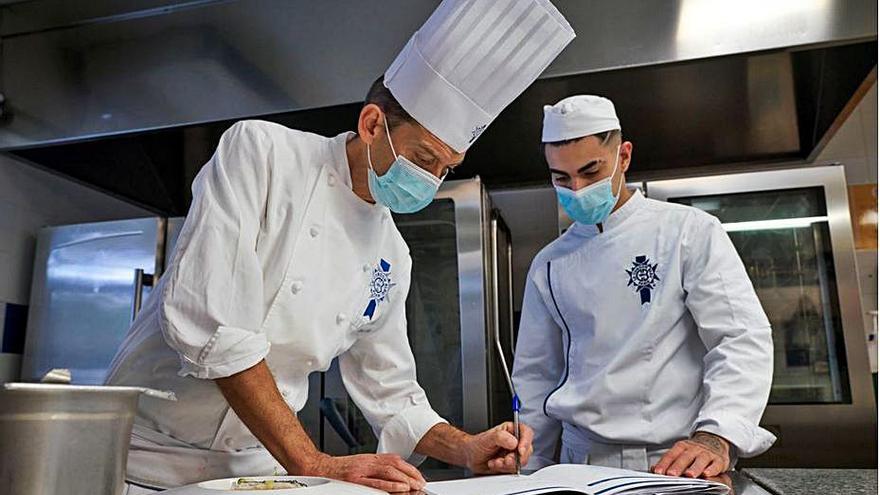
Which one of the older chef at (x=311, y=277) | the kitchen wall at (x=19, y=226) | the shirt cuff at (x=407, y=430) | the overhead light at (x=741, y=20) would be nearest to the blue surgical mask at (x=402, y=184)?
the older chef at (x=311, y=277)

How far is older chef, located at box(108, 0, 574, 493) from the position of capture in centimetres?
76

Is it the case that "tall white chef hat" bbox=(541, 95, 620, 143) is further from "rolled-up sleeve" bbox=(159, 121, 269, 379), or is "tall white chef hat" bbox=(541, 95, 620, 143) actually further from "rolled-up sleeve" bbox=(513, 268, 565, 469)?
"rolled-up sleeve" bbox=(159, 121, 269, 379)

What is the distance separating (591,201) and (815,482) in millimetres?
663

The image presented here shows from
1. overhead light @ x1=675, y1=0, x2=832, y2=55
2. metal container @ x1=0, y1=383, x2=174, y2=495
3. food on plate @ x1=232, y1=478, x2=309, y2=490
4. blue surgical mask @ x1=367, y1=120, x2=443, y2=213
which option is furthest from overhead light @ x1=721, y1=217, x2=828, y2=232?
metal container @ x1=0, y1=383, x2=174, y2=495

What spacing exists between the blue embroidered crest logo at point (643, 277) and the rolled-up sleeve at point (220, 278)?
2.40ft

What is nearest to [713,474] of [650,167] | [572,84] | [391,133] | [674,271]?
[674,271]

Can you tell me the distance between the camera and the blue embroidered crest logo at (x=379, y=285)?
1.00 metres

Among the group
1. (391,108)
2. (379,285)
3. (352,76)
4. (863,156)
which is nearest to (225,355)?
(379,285)

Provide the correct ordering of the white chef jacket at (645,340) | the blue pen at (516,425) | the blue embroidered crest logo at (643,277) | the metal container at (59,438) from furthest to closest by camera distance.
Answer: the blue embroidered crest logo at (643,277)
the white chef jacket at (645,340)
the blue pen at (516,425)
the metal container at (59,438)

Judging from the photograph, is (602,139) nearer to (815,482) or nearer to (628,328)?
(628,328)

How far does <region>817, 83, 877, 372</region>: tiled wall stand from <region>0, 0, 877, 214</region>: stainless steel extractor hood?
34 centimetres

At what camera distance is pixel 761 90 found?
1.64 meters

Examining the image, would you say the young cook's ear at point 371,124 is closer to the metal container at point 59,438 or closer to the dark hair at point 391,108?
the dark hair at point 391,108

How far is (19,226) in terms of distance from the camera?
1954mm
